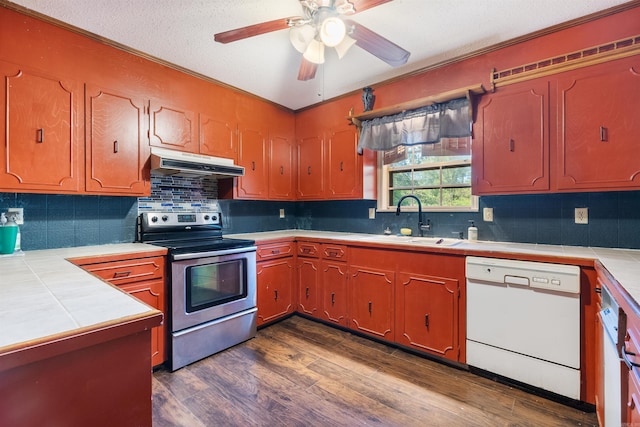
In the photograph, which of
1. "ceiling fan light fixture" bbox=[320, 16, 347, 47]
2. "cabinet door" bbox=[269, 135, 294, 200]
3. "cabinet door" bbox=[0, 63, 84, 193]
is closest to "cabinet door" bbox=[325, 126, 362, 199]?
"cabinet door" bbox=[269, 135, 294, 200]

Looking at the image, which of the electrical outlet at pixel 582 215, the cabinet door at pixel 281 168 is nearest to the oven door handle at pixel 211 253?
the cabinet door at pixel 281 168

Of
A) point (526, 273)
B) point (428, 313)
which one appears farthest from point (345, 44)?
point (428, 313)

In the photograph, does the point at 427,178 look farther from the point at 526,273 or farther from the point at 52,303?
the point at 52,303

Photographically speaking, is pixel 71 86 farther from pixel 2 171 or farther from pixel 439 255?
pixel 439 255

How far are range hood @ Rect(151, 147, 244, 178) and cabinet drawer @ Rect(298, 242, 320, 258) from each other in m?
0.94

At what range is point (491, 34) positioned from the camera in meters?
2.21

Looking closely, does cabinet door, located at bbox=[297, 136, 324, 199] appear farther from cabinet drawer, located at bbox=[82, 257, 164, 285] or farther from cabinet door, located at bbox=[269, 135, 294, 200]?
cabinet drawer, located at bbox=[82, 257, 164, 285]

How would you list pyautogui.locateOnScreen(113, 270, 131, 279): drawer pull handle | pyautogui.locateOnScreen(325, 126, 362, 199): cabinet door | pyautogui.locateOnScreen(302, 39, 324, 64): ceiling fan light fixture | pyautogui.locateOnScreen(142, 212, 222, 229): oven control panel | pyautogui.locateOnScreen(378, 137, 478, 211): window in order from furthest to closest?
pyautogui.locateOnScreen(325, 126, 362, 199): cabinet door
pyautogui.locateOnScreen(378, 137, 478, 211): window
pyautogui.locateOnScreen(142, 212, 222, 229): oven control panel
pyautogui.locateOnScreen(113, 270, 131, 279): drawer pull handle
pyautogui.locateOnScreen(302, 39, 324, 64): ceiling fan light fixture

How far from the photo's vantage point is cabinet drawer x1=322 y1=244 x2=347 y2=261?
2.82m

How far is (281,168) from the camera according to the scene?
3.57 m

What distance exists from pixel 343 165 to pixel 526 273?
6.33 feet

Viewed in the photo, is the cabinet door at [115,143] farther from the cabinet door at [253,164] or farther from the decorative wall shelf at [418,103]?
the decorative wall shelf at [418,103]

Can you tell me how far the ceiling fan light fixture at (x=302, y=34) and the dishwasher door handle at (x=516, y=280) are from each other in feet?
6.29

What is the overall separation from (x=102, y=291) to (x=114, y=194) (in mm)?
1530
